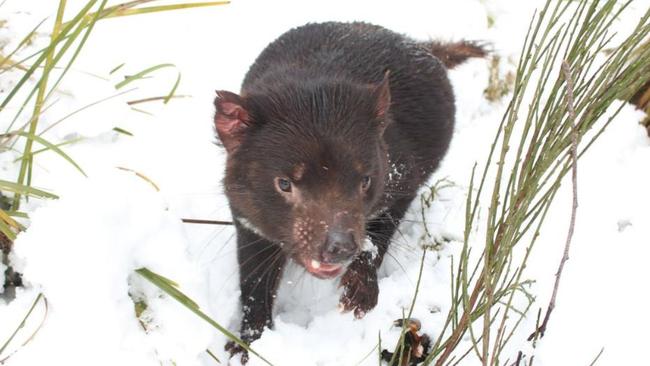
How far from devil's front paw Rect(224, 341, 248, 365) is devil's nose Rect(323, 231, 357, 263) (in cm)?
79

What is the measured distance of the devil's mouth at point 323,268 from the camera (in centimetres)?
298

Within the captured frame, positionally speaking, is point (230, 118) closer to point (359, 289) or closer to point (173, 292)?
point (173, 292)

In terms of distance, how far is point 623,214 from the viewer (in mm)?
3688

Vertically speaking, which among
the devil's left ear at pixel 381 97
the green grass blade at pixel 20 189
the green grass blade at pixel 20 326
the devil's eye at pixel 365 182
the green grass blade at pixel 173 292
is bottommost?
the green grass blade at pixel 20 326

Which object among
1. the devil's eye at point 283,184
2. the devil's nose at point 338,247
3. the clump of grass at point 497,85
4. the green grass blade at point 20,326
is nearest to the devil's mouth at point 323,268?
the devil's nose at point 338,247

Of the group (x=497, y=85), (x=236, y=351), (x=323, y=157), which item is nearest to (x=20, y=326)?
(x=236, y=351)

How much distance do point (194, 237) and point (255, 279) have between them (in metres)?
0.45

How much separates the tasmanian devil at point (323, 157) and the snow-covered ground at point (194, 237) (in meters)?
0.22

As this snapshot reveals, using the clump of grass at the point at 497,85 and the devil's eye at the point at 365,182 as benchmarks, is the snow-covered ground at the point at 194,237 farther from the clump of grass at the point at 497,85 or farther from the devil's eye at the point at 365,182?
the devil's eye at the point at 365,182

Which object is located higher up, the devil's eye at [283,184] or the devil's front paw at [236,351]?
the devil's eye at [283,184]

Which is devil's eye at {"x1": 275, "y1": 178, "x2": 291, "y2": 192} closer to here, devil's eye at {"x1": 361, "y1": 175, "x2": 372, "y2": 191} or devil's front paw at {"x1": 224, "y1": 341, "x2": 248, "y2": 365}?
devil's eye at {"x1": 361, "y1": 175, "x2": 372, "y2": 191}

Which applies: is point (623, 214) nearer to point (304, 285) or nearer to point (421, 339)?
point (421, 339)

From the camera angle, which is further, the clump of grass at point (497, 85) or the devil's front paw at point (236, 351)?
the clump of grass at point (497, 85)

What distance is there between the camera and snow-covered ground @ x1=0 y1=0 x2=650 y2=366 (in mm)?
2729
